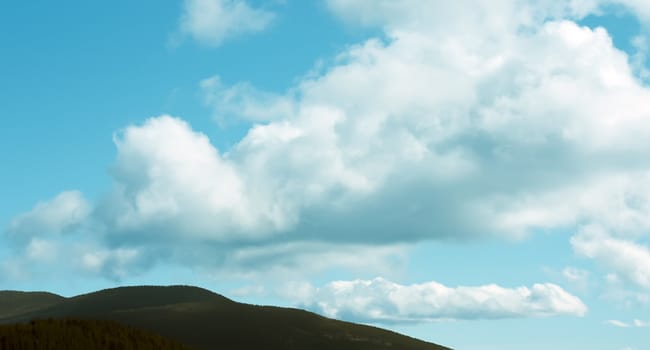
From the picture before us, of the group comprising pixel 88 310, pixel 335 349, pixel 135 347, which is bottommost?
pixel 135 347

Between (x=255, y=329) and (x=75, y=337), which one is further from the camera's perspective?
(x=255, y=329)

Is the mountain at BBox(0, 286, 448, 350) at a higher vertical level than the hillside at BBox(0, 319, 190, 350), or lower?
higher

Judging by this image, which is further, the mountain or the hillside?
the mountain

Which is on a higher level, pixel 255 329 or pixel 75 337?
pixel 255 329

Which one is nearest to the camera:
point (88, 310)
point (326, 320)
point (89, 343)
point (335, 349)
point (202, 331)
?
point (89, 343)

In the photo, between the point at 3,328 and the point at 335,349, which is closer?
the point at 3,328

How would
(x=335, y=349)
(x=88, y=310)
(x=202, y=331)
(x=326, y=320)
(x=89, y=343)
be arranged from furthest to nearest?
(x=88, y=310) < (x=326, y=320) < (x=202, y=331) < (x=335, y=349) < (x=89, y=343)

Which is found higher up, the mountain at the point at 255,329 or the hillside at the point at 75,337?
the mountain at the point at 255,329

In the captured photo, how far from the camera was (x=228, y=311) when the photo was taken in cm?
15612

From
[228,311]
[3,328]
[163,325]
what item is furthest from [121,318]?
[3,328]

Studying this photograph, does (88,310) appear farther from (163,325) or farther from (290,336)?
(290,336)

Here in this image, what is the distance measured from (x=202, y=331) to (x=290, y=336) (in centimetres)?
1628

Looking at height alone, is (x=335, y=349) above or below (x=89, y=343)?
above

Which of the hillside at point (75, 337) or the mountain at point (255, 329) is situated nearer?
the hillside at point (75, 337)
